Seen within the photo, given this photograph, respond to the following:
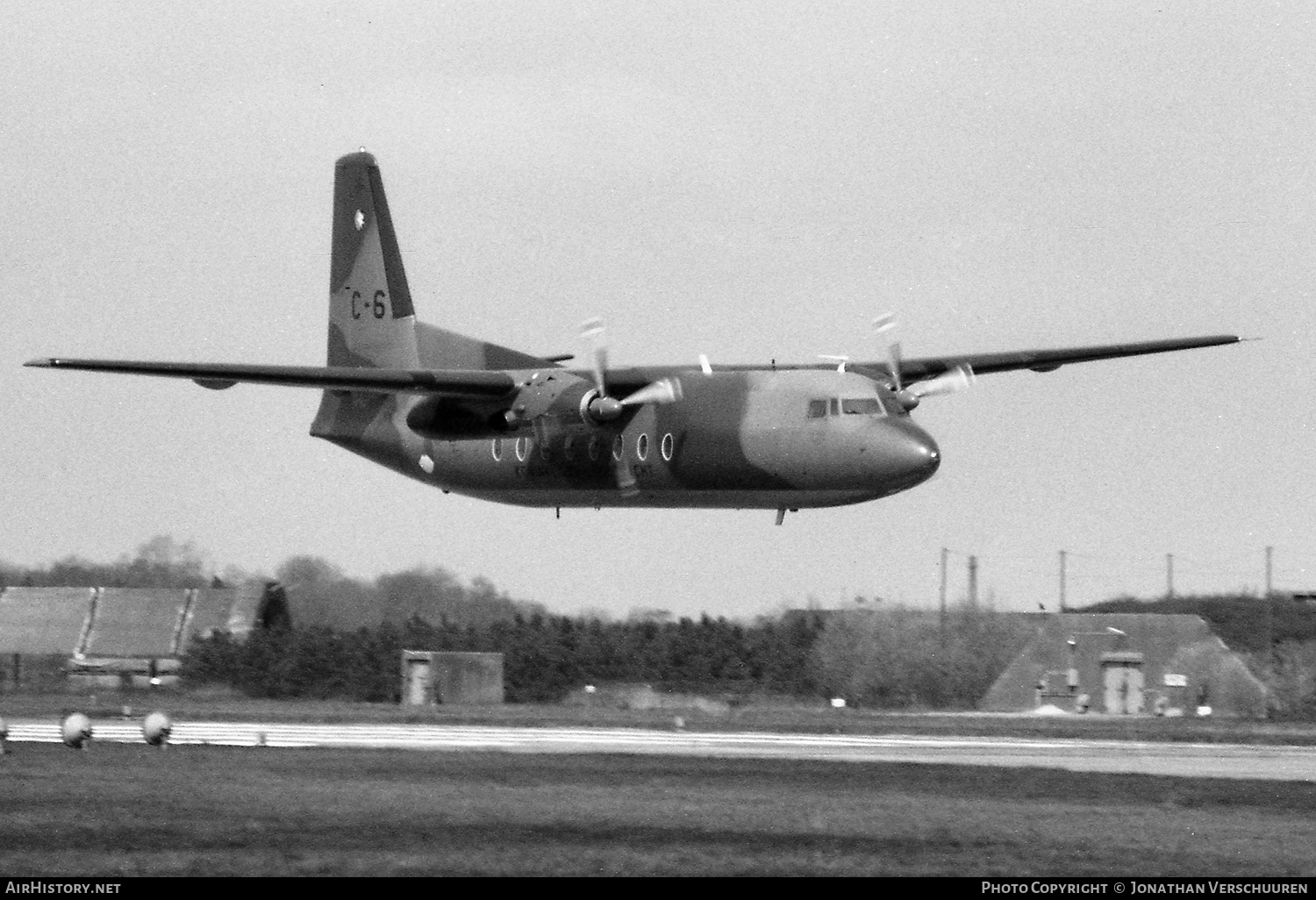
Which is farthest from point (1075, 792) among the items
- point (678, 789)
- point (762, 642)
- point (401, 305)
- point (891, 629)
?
point (891, 629)

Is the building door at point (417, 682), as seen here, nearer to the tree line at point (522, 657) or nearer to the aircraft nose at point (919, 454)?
the tree line at point (522, 657)

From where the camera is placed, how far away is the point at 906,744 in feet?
119

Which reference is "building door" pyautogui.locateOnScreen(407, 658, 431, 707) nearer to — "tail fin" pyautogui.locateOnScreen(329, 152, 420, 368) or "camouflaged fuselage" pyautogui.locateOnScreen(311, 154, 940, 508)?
"camouflaged fuselage" pyautogui.locateOnScreen(311, 154, 940, 508)

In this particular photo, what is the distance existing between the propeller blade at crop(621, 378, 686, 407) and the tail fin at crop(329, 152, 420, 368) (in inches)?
353

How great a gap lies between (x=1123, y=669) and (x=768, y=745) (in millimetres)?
28317

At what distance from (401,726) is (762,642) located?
1764 cm

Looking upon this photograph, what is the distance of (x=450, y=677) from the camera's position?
53.3 m

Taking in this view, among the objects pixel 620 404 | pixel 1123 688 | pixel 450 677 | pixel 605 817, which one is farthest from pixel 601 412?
pixel 1123 688

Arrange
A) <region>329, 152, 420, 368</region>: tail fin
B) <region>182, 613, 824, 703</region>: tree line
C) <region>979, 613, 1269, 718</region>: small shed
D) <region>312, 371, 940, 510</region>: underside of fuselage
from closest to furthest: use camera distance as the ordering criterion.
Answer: <region>312, 371, 940, 510</region>: underside of fuselage
<region>329, 152, 420, 368</region>: tail fin
<region>182, 613, 824, 703</region>: tree line
<region>979, 613, 1269, 718</region>: small shed

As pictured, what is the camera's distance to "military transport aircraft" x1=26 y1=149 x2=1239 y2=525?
3791 cm

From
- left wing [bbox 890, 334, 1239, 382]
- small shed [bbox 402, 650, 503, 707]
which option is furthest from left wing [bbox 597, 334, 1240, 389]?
small shed [bbox 402, 650, 503, 707]

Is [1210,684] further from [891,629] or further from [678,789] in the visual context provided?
[678,789]

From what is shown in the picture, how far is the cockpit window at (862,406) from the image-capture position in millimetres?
37562

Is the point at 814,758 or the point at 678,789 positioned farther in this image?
the point at 814,758
